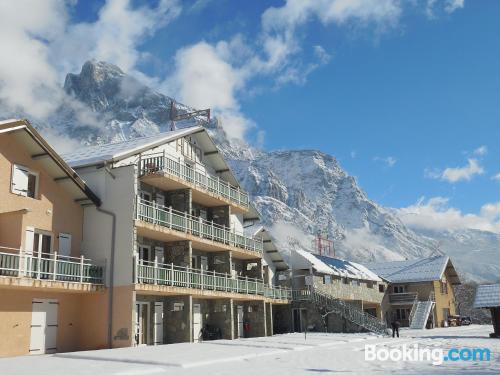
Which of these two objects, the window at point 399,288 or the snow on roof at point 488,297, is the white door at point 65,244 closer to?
the snow on roof at point 488,297

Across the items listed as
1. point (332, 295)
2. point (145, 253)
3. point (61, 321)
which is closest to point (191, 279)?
point (145, 253)

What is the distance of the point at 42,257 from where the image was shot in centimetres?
2567

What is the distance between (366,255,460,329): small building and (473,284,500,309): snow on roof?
23.6 metres

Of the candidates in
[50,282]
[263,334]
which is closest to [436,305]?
[263,334]

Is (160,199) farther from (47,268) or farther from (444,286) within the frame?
(444,286)

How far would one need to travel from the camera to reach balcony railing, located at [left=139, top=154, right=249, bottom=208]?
100 ft

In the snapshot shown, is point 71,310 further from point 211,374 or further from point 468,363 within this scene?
point 468,363

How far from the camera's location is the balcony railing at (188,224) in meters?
28.5

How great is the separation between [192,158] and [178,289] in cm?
1059

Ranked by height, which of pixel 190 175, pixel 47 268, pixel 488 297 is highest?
pixel 190 175

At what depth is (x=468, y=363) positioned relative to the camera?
57.2 feet

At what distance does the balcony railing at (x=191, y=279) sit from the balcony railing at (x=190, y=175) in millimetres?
5204

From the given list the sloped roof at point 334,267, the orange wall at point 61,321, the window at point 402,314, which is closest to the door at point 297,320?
the sloped roof at point 334,267

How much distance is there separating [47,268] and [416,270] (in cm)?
5167
